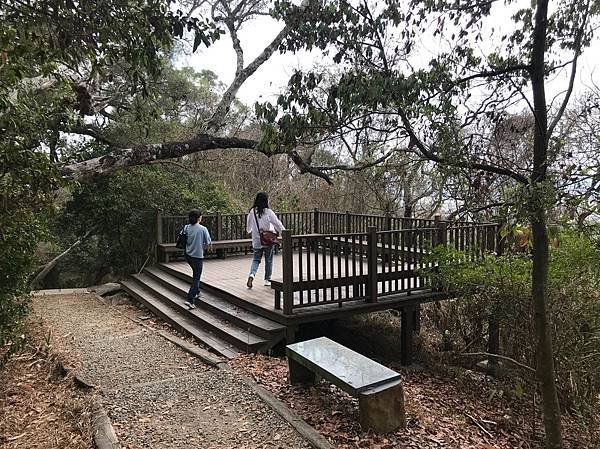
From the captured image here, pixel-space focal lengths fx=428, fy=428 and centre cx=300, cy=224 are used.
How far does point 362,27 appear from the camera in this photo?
12.9ft

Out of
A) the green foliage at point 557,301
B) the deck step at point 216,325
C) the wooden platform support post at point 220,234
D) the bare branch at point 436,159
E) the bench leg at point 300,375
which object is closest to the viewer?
the bare branch at point 436,159

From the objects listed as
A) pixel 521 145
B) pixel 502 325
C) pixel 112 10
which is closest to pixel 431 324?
pixel 502 325

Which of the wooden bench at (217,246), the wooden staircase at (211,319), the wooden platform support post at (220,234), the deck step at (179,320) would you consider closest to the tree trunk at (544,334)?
the wooden staircase at (211,319)

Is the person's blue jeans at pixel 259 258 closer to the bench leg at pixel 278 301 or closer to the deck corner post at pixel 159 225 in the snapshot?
the bench leg at pixel 278 301

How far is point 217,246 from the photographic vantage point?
406 inches

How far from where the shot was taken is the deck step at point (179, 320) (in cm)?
568

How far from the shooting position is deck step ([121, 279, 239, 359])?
568 centimetres

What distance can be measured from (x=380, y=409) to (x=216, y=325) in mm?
3256

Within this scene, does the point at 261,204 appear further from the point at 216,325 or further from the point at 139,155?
the point at 139,155

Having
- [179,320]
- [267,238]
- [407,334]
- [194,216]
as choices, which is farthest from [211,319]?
[407,334]

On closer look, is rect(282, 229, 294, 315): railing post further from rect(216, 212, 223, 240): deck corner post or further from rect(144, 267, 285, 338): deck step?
rect(216, 212, 223, 240): deck corner post

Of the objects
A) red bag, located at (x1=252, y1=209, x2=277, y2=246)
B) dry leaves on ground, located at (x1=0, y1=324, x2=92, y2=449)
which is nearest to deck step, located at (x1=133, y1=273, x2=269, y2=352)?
red bag, located at (x1=252, y1=209, x2=277, y2=246)

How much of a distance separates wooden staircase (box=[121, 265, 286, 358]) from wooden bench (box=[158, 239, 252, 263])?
2.78 ft

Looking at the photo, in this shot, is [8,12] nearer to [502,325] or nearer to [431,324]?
[502,325]
